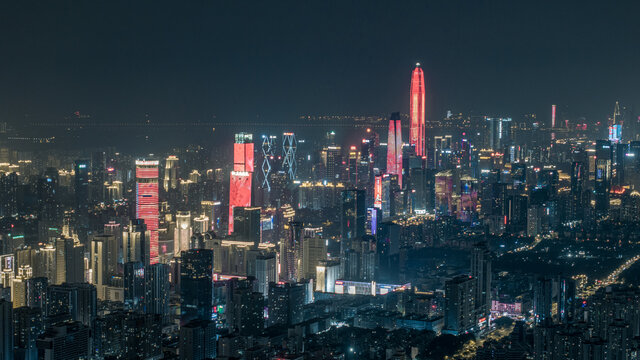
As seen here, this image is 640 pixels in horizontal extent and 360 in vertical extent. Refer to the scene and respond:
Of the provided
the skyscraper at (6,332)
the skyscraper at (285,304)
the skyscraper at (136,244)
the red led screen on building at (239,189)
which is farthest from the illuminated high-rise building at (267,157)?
the skyscraper at (6,332)

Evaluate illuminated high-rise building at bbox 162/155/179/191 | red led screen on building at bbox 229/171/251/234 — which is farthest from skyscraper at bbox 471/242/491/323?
illuminated high-rise building at bbox 162/155/179/191

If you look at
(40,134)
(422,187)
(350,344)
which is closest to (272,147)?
(422,187)

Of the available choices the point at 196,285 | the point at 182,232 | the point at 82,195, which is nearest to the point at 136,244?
the point at 182,232

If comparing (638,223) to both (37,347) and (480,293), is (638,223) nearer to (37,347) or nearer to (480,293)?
(480,293)

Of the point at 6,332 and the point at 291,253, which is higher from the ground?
the point at 291,253

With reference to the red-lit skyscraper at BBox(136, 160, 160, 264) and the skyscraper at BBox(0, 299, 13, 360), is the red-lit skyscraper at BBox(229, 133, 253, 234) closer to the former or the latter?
the red-lit skyscraper at BBox(136, 160, 160, 264)

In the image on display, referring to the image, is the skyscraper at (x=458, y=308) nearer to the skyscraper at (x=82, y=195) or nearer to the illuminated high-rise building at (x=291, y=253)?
the illuminated high-rise building at (x=291, y=253)

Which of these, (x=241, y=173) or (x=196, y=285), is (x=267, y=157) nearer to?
(x=241, y=173)
